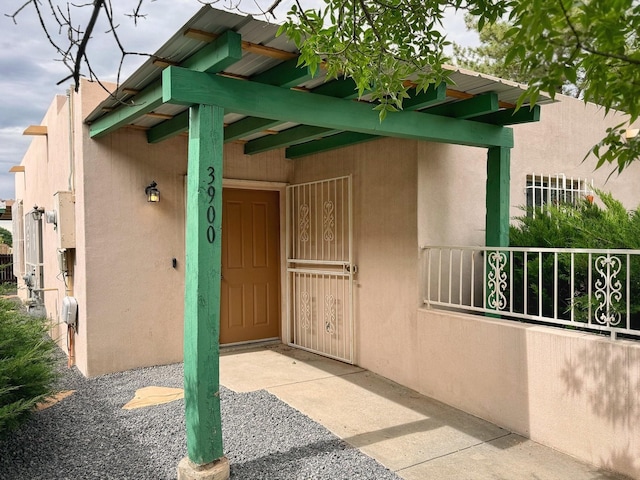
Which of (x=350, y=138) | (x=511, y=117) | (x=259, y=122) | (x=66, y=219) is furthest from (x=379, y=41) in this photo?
(x=66, y=219)

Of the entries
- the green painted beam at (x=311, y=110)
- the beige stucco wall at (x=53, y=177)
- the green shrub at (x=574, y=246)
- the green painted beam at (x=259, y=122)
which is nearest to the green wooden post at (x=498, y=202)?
the green painted beam at (x=311, y=110)

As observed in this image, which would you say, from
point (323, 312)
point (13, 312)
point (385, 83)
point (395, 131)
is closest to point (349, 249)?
point (323, 312)

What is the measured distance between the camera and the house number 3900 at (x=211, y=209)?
9.78 ft

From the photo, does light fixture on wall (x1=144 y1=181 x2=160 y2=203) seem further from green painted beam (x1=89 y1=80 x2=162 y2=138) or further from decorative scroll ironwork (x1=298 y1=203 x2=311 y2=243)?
decorative scroll ironwork (x1=298 y1=203 x2=311 y2=243)

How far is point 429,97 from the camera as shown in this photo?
147 inches

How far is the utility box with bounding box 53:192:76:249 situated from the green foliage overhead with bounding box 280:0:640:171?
4229mm

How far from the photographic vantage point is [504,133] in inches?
184

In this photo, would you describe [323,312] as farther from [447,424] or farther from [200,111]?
[200,111]

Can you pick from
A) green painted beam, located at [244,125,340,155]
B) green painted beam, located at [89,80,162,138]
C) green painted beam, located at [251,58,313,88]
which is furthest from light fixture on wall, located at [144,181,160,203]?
green painted beam, located at [251,58,313,88]

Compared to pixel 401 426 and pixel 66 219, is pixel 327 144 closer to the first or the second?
pixel 66 219

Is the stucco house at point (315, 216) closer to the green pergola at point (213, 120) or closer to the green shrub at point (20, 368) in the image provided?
the green pergola at point (213, 120)

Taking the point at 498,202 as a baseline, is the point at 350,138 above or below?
above

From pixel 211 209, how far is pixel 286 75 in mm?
992

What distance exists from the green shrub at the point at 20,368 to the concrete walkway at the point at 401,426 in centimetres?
170
